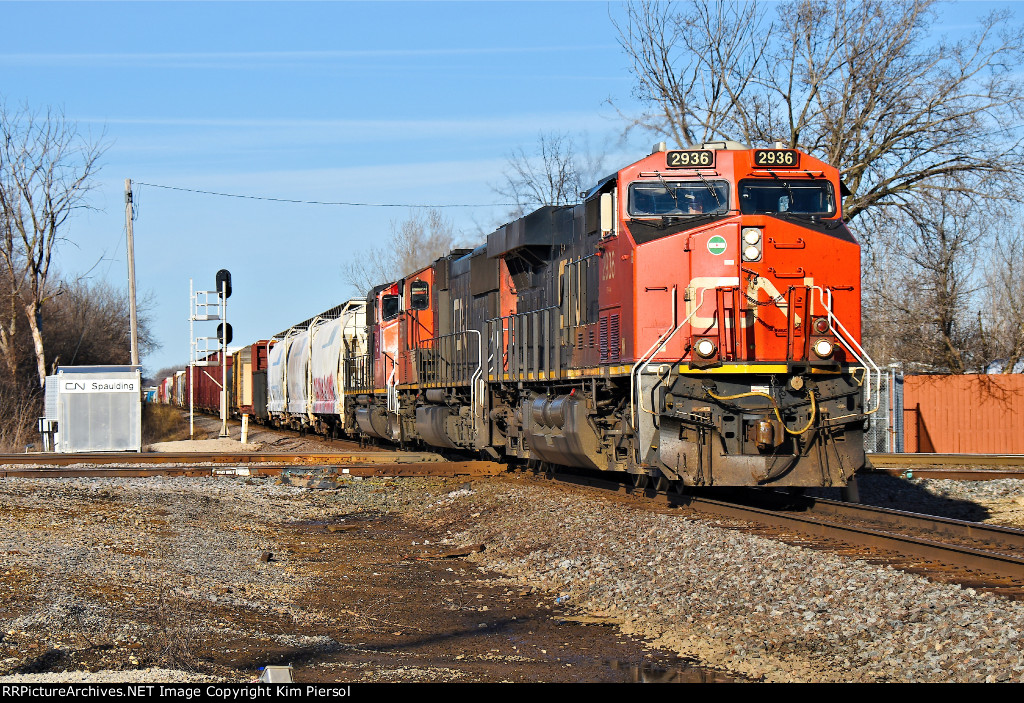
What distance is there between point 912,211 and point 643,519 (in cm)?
1957

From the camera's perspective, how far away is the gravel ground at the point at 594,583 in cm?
578

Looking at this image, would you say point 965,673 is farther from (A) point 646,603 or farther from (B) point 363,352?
(B) point 363,352

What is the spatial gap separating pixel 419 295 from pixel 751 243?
1186cm

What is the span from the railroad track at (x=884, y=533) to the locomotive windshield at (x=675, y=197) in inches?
131

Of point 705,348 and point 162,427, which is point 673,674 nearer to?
point 705,348

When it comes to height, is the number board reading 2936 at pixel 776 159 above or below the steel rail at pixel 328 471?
above

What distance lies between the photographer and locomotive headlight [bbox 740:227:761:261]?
1091cm

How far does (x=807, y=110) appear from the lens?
2808 cm

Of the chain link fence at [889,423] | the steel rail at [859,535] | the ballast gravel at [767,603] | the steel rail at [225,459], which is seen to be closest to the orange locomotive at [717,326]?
the steel rail at [859,535]

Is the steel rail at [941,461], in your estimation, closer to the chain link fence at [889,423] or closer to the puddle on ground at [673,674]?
the chain link fence at [889,423]

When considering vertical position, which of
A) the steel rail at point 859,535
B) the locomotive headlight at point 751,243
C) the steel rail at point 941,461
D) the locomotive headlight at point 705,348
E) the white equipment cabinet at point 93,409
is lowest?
the steel rail at point 941,461

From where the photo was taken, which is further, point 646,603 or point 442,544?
point 442,544

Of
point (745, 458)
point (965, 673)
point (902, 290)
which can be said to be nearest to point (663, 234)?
point (745, 458)

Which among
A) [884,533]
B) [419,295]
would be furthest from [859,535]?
[419,295]
